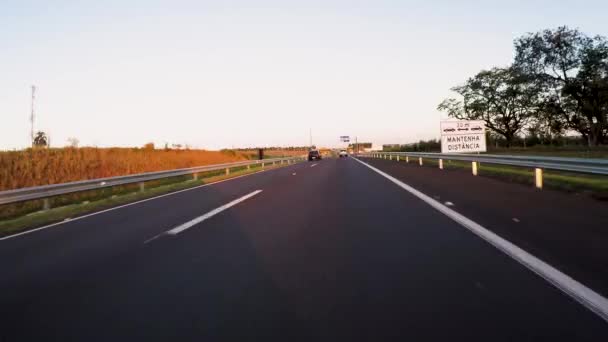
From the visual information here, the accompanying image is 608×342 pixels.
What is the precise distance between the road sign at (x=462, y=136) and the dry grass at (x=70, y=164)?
56.8 feet

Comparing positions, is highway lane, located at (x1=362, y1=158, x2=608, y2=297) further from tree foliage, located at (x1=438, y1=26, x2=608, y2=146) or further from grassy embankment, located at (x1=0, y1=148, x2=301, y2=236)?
tree foliage, located at (x1=438, y1=26, x2=608, y2=146)

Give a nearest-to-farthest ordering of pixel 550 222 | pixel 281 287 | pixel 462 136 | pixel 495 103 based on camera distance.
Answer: pixel 281 287 < pixel 550 222 < pixel 462 136 < pixel 495 103

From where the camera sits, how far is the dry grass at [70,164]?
58.0 ft

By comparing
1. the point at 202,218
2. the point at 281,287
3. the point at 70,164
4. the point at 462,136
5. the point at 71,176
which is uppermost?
the point at 462,136

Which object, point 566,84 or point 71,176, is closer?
point 71,176

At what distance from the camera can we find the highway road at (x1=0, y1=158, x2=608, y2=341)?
126 inches

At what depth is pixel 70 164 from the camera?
20.7 metres

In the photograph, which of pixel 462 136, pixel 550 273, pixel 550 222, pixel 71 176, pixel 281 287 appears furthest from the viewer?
pixel 462 136

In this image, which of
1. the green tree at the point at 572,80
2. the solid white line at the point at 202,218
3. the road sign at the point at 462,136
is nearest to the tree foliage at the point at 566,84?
the green tree at the point at 572,80

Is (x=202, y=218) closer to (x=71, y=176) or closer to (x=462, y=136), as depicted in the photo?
(x=71, y=176)

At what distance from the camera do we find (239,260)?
5.21 m

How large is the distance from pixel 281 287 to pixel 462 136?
74.3 ft

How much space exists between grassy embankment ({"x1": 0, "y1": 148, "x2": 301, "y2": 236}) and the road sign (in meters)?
13.1

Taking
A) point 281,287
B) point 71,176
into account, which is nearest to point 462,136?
point 71,176
